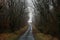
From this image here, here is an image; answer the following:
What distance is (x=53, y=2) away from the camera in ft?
29.9

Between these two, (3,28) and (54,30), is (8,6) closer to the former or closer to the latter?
(3,28)

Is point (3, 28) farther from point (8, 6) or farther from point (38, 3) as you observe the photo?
point (38, 3)

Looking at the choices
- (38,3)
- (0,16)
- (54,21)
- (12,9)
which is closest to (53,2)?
(54,21)

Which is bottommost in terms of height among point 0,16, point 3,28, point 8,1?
point 3,28

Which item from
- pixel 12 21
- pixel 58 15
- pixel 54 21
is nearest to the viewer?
pixel 58 15

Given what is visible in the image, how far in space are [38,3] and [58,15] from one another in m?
3.67

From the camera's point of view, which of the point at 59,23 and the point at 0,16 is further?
the point at 0,16

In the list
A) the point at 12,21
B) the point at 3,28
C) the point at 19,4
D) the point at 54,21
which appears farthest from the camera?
the point at 19,4

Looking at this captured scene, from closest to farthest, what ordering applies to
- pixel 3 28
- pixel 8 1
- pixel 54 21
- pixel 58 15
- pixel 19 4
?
pixel 58 15, pixel 54 21, pixel 3 28, pixel 8 1, pixel 19 4

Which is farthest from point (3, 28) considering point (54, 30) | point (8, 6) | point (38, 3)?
point (54, 30)

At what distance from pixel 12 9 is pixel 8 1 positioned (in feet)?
2.67

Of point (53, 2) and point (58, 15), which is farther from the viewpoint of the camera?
point (53, 2)

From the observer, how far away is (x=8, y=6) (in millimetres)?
12242

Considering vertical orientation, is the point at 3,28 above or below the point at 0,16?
below
